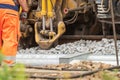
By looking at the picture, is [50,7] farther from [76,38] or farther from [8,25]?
[8,25]

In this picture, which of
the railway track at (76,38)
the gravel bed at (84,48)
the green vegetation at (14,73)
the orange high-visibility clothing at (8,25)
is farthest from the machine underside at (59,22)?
the green vegetation at (14,73)

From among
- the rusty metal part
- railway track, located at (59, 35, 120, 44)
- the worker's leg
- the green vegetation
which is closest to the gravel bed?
the rusty metal part

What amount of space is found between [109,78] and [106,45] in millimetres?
6690

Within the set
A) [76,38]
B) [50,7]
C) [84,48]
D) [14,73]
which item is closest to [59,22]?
[50,7]

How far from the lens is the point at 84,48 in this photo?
816 cm

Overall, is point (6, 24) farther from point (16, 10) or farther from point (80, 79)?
point (80, 79)

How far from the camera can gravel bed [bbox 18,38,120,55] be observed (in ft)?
25.6

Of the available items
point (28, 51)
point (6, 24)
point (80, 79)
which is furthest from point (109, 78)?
point (28, 51)

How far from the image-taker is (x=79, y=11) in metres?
8.98

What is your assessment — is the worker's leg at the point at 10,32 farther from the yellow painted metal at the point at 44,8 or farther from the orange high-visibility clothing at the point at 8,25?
the yellow painted metal at the point at 44,8

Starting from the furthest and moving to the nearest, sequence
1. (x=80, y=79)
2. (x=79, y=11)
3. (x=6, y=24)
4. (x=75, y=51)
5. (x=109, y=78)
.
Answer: (x=79, y=11), (x=75, y=51), (x=6, y=24), (x=80, y=79), (x=109, y=78)

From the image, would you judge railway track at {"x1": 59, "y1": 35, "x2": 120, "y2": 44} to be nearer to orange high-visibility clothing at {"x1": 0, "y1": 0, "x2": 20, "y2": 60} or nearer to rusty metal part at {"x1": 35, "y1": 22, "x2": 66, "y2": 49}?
rusty metal part at {"x1": 35, "y1": 22, "x2": 66, "y2": 49}

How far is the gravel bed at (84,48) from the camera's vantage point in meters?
7.80

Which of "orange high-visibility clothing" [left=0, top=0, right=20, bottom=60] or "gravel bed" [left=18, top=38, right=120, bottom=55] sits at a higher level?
"orange high-visibility clothing" [left=0, top=0, right=20, bottom=60]
